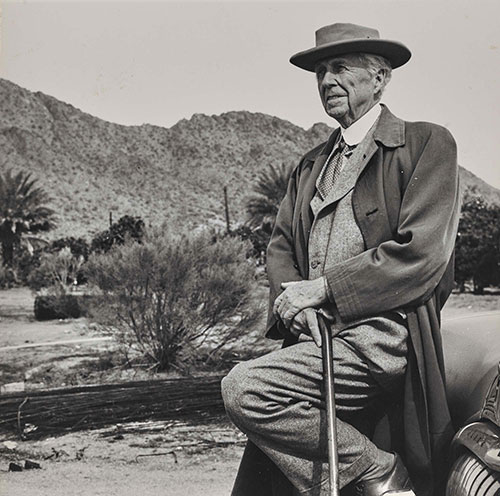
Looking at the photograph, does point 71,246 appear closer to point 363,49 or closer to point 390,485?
point 363,49

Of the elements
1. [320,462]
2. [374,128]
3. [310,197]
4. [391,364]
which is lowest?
[320,462]

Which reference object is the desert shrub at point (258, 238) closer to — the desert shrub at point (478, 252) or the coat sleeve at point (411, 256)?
the desert shrub at point (478, 252)

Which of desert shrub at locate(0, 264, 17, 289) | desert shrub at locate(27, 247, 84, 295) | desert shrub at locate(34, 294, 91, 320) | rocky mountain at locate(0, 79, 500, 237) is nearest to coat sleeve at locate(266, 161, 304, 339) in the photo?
desert shrub at locate(34, 294, 91, 320)

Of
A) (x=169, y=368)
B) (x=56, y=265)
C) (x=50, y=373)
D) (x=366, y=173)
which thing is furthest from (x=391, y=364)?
(x=56, y=265)

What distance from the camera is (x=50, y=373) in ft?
38.5

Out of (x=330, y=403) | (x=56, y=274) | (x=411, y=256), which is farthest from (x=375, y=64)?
(x=56, y=274)

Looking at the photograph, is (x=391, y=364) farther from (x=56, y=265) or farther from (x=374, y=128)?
(x=56, y=265)

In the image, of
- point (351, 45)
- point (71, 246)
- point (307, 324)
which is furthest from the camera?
point (71, 246)

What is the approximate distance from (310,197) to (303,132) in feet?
189

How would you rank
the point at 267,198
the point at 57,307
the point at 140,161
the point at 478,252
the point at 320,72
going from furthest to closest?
the point at 140,161 → the point at 267,198 → the point at 478,252 → the point at 57,307 → the point at 320,72

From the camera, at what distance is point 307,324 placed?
2.40 m

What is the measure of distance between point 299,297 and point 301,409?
0.33 meters

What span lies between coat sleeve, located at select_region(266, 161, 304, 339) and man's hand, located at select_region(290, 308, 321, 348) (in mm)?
173

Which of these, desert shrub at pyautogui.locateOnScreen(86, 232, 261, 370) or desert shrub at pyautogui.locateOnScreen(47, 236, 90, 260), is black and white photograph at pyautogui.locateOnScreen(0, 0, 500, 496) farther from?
desert shrub at pyautogui.locateOnScreen(47, 236, 90, 260)
